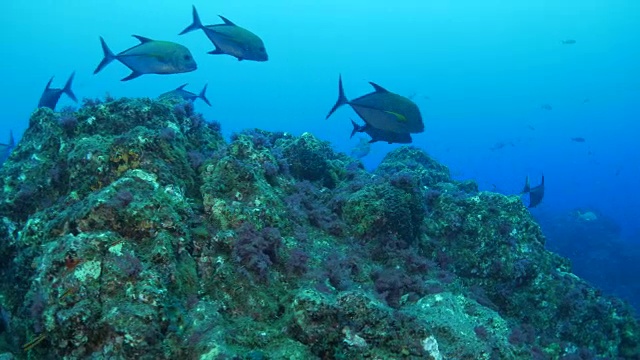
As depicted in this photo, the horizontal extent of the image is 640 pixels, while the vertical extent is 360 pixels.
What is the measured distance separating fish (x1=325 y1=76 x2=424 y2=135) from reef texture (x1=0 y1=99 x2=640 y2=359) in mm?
801

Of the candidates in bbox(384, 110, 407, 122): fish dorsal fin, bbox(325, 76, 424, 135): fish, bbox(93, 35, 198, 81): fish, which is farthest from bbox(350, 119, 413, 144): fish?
bbox(93, 35, 198, 81): fish

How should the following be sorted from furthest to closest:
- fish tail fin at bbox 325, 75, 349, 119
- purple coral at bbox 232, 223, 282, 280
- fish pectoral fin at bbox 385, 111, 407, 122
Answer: fish tail fin at bbox 325, 75, 349, 119
fish pectoral fin at bbox 385, 111, 407, 122
purple coral at bbox 232, 223, 282, 280

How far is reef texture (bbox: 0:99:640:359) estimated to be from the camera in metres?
2.84

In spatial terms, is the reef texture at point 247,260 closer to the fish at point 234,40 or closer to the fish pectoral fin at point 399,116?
the fish pectoral fin at point 399,116

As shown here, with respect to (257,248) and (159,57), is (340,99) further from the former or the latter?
(257,248)

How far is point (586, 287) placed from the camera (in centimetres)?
619

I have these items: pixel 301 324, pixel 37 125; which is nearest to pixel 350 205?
pixel 301 324

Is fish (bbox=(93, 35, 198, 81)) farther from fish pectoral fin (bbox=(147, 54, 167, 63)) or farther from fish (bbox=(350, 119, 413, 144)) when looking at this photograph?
fish (bbox=(350, 119, 413, 144))

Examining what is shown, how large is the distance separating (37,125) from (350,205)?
4396 mm

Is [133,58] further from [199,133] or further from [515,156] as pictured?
[515,156]

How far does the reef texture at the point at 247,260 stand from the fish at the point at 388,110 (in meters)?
0.80

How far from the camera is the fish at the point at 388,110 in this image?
18.1 feet

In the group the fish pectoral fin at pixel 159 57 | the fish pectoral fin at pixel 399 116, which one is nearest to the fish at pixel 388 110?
the fish pectoral fin at pixel 399 116

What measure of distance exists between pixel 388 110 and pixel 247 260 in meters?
3.10
